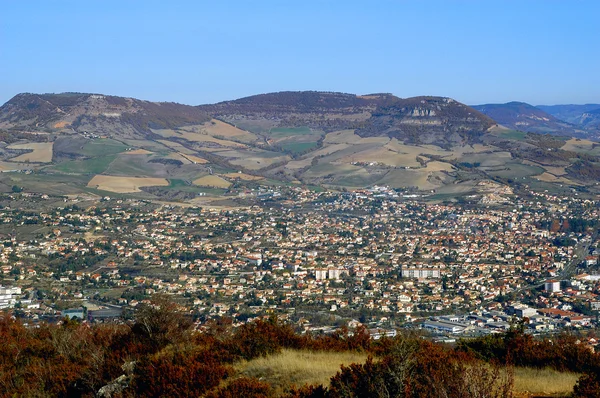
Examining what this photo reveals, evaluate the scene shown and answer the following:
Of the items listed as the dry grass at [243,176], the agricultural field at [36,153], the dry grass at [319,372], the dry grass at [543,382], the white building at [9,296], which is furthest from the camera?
the dry grass at [243,176]

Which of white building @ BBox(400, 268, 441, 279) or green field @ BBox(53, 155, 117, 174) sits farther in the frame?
green field @ BBox(53, 155, 117, 174)

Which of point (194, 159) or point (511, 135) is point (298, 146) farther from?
point (511, 135)

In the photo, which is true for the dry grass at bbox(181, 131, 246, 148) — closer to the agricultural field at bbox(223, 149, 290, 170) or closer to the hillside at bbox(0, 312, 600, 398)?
the agricultural field at bbox(223, 149, 290, 170)

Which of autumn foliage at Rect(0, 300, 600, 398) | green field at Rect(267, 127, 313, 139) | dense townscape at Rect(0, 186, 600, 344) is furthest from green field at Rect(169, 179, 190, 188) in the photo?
autumn foliage at Rect(0, 300, 600, 398)

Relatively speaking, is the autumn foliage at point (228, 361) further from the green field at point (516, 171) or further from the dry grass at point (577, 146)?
the dry grass at point (577, 146)

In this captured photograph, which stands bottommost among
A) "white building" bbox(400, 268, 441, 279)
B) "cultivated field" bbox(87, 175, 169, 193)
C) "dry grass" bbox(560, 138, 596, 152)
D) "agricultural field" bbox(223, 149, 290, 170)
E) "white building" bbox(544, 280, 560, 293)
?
"white building" bbox(400, 268, 441, 279)

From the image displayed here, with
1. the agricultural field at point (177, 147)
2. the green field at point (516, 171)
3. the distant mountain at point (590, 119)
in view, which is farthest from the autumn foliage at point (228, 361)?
the distant mountain at point (590, 119)

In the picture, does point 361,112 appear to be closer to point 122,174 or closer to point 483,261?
point 122,174
